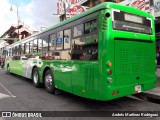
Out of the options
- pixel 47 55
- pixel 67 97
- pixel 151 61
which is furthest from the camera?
pixel 47 55

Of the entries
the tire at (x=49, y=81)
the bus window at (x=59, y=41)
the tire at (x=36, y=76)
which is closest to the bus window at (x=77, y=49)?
the bus window at (x=59, y=41)

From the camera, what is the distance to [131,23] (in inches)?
240

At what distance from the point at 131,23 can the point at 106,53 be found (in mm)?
1530

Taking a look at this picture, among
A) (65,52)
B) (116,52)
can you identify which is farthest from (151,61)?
(65,52)

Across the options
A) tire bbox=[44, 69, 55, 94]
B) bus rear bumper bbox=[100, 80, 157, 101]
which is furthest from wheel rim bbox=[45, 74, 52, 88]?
bus rear bumper bbox=[100, 80, 157, 101]

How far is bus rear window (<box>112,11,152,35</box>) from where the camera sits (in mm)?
5652

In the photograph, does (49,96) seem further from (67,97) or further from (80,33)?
(80,33)

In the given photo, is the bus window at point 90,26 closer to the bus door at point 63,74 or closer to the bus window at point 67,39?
the bus window at point 67,39

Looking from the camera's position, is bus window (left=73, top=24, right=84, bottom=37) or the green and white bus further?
bus window (left=73, top=24, right=84, bottom=37)

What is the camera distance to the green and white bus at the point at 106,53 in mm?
5359

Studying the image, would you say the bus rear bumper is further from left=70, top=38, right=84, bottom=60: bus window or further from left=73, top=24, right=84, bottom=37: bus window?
left=73, top=24, right=84, bottom=37: bus window

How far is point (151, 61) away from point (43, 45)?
15.7 feet

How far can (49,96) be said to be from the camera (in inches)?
→ 315

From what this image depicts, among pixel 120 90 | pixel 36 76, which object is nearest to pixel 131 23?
pixel 120 90
